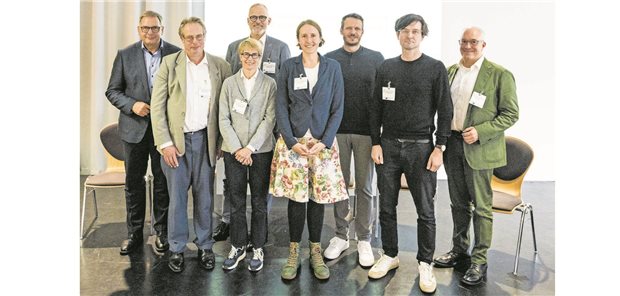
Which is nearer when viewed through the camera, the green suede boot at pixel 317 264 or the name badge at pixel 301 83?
the name badge at pixel 301 83

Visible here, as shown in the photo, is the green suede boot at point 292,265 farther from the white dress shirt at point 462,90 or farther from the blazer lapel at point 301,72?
the white dress shirt at point 462,90

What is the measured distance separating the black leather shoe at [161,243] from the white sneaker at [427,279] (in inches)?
66.7

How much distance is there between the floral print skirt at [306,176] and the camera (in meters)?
2.88

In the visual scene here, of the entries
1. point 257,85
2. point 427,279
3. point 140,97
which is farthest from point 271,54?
point 427,279

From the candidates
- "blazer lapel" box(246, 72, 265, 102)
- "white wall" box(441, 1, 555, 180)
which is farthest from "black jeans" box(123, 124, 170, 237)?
"white wall" box(441, 1, 555, 180)

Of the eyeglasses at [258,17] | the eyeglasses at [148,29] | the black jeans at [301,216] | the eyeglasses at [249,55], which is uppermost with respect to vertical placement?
the eyeglasses at [258,17]

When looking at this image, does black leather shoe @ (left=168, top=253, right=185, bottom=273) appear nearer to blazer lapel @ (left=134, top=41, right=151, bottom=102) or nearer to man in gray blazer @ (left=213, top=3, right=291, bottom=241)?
man in gray blazer @ (left=213, top=3, right=291, bottom=241)

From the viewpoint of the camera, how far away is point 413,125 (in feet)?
9.16

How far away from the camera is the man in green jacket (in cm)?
286

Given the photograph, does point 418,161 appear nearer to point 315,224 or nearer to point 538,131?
point 315,224

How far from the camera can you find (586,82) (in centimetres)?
211

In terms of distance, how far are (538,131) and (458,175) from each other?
272 centimetres

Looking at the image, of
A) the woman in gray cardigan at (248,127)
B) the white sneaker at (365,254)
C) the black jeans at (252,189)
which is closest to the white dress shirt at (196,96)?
the woman in gray cardigan at (248,127)
